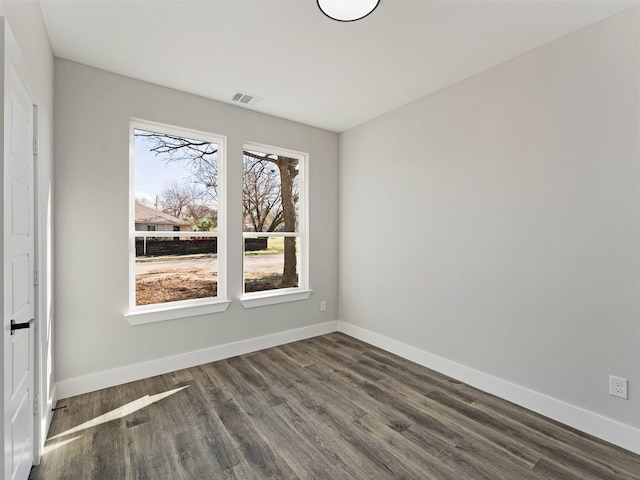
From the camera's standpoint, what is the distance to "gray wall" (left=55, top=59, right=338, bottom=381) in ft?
8.33

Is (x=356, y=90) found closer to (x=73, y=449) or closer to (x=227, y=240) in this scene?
(x=227, y=240)

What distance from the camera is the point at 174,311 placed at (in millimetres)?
3039

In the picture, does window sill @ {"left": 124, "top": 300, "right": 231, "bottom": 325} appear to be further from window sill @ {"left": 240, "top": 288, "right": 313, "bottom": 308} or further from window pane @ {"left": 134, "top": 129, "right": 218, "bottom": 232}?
window pane @ {"left": 134, "top": 129, "right": 218, "bottom": 232}

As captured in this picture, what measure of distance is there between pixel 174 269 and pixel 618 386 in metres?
3.60

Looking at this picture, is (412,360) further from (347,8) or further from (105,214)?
(105,214)

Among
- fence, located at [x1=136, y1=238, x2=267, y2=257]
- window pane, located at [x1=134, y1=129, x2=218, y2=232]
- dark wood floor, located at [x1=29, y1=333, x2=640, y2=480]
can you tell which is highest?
window pane, located at [x1=134, y1=129, x2=218, y2=232]

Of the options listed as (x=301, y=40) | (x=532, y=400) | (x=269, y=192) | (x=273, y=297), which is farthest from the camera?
(x=269, y=192)

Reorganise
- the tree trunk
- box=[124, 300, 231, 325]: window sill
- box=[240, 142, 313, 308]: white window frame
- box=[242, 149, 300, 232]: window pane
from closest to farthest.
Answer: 1. box=[124, 300, 231, 325]: window sill
2. box=[242, 149, 300, 232]: window pane
3. box=[240, 142, 313, 308]: white window frame
4. the tree trunk

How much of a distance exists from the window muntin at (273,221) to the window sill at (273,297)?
30 millimetres

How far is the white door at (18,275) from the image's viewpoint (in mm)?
1278

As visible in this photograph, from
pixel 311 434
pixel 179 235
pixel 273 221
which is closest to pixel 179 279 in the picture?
A: pixel 179 235

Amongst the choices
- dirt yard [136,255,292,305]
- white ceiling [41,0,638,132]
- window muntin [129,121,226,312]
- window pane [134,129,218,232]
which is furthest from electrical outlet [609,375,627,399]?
window pane [134,129,218,232]

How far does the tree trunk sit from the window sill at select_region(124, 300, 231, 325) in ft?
2.95

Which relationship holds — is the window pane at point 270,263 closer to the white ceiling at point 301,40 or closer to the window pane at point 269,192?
the window pane at point 269,192
